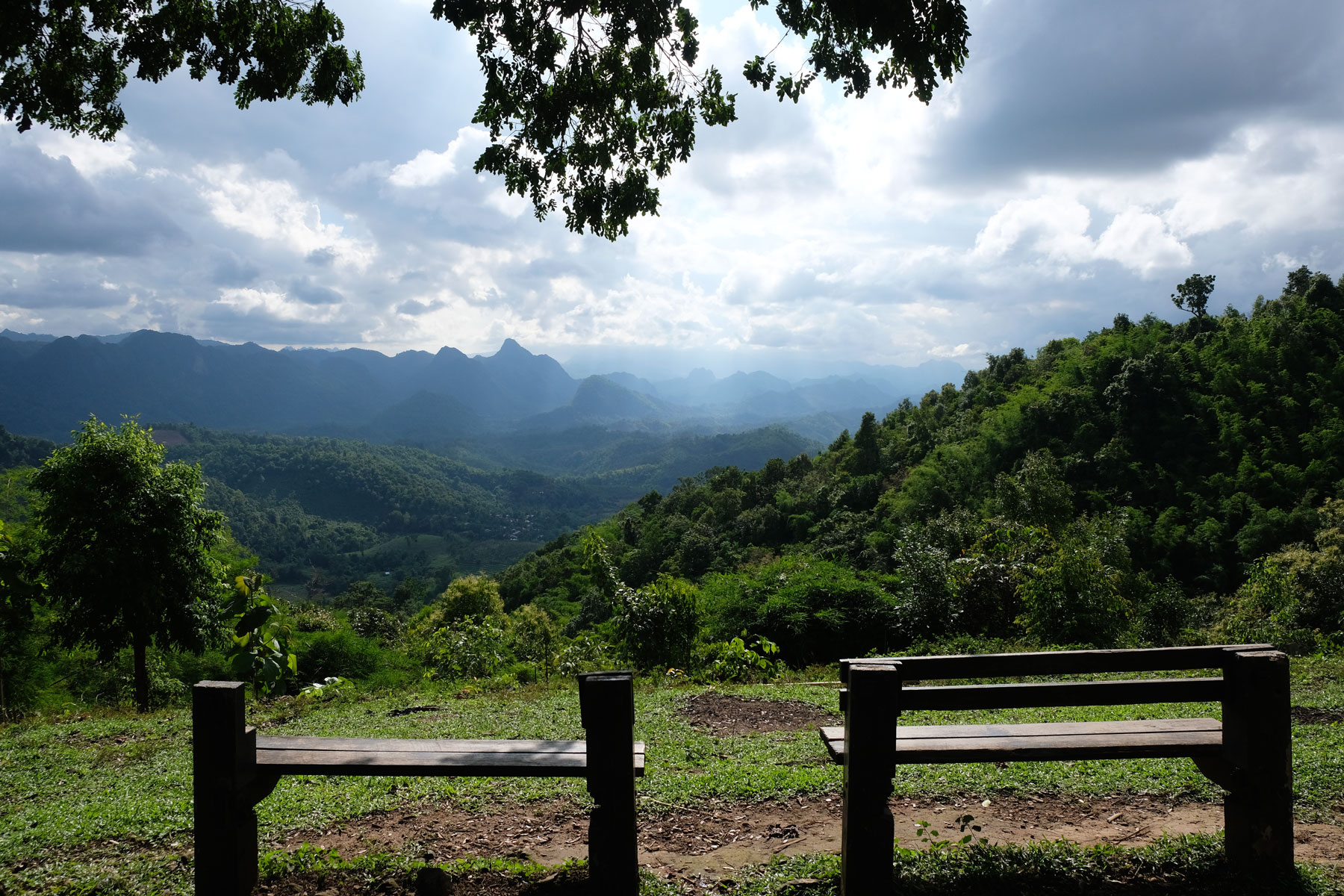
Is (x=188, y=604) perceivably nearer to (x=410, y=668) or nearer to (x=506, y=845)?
(x=410, y=668)

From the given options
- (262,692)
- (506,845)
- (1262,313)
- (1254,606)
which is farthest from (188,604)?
(1262,313)

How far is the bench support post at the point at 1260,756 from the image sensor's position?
323 centimetres

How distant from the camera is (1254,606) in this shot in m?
18.1

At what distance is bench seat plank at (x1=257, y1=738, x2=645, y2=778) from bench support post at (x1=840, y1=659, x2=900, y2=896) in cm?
97

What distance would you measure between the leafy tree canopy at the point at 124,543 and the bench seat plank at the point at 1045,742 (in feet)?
43.0

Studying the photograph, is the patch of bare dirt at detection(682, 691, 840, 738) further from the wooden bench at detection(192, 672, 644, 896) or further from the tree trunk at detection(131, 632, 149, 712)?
the tree trunk at detection(131, 632, 149, 712)

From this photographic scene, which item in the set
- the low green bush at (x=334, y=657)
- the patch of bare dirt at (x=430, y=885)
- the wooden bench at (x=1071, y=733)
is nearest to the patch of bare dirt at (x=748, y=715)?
the patch of bare dirt at (x=430, y=885)

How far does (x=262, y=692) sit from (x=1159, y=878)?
25.7 ft

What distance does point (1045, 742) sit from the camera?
3.33 meters

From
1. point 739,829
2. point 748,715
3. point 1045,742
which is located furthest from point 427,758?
point 748,715

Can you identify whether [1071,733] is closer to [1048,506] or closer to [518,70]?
[518,70]

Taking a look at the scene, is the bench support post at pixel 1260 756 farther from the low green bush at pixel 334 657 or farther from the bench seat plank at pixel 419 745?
the low green bush at pixel 334 657

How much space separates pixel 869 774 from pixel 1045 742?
0.95 meters

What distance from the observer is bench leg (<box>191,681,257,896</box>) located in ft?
10.1
